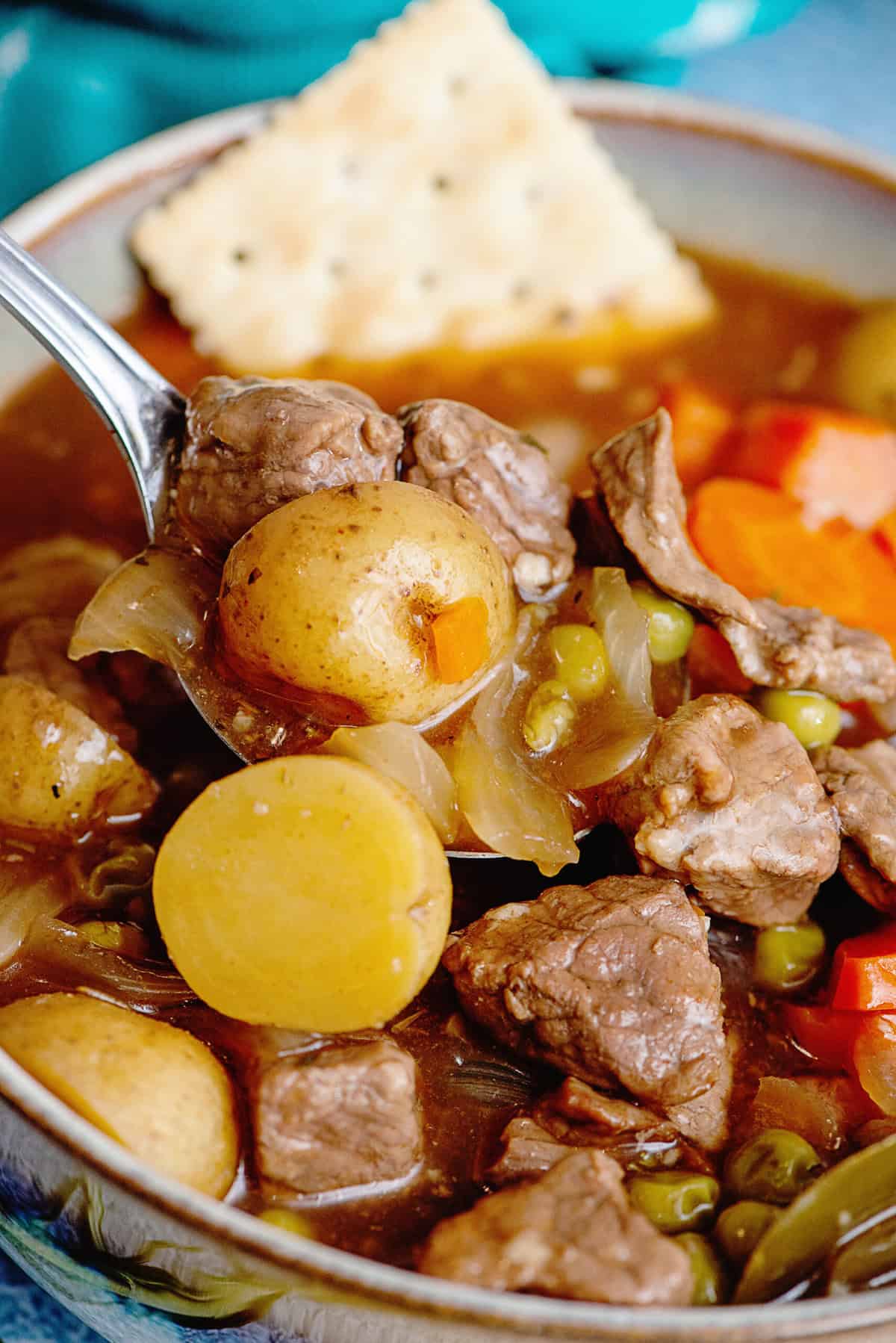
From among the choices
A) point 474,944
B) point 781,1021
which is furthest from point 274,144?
point 781,1021

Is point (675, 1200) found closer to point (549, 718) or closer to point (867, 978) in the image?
point (867, 978)

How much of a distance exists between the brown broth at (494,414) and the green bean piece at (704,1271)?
30cm

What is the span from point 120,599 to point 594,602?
761mm

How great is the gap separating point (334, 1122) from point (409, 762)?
0.50 meters

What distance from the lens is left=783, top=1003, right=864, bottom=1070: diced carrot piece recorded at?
202cm

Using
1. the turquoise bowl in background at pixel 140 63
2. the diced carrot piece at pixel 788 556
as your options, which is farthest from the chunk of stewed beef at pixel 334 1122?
the turquoise bowl in background at pixel 140 63

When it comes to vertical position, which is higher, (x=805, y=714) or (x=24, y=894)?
(x=24, y=894)

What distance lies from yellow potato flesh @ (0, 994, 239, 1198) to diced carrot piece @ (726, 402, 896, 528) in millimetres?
1836

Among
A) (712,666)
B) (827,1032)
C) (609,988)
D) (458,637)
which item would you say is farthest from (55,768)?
(827,1032)

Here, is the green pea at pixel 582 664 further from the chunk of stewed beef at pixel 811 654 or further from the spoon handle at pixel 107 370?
the spoon handle at pixel 107 370

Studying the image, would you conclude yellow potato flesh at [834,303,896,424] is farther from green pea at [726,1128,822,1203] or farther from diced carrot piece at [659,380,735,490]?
green pea at [726,1128,822,1203]

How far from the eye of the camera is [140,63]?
3289 millimetres

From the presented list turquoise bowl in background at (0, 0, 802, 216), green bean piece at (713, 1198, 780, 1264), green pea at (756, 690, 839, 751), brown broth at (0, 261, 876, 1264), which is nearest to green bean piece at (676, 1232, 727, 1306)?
green bean piece at (713, 1198, 780, 1264)

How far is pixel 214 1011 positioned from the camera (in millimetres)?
1930
